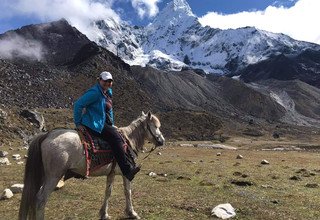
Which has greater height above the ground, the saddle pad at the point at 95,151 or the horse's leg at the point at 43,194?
the saddle pad at the point at 95,151

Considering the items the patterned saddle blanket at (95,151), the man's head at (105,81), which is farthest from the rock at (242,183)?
the man's head at (105,81)

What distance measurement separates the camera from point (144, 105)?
178375 mm

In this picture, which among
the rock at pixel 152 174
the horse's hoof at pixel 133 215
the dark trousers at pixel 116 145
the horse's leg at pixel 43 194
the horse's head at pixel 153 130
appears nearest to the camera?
the horse's leg at pixel 43 194

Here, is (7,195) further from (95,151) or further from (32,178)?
(95,151)

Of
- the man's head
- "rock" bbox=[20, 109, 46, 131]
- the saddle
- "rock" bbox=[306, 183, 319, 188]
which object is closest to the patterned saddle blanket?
the saddle

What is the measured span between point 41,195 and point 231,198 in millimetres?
8783

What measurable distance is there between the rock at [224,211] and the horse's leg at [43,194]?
5.79 meters

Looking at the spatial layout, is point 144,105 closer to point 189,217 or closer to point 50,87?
point 50,87

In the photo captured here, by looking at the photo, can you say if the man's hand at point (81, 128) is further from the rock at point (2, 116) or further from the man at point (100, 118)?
the rock at point (2, 116)

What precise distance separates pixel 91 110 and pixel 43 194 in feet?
9.62

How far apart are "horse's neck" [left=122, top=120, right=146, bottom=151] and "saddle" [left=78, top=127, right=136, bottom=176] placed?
2.95 ft

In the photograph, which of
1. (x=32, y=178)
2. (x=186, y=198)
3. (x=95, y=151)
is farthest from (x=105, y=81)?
(x=186, y=198)

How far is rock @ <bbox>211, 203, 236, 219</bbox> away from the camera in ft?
50.2

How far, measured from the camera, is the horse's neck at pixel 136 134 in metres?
15.3
